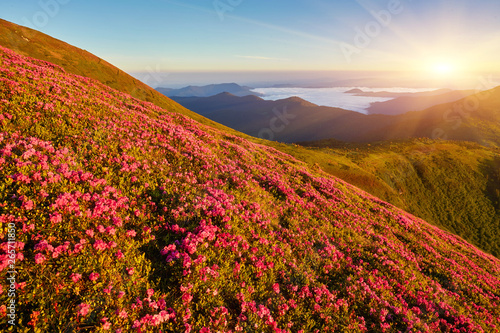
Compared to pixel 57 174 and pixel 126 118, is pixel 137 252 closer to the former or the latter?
pixel 57 174

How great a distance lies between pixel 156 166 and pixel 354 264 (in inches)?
478

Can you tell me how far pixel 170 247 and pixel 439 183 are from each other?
244 feet

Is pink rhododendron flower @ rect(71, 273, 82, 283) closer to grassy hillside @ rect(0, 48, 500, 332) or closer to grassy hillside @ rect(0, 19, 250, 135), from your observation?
grassy hillside @ rect(0, 48, 500, 332)

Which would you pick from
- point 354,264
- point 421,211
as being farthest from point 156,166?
point 421,211

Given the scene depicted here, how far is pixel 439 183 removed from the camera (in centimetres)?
5744

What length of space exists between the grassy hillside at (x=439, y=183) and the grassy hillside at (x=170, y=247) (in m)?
39.8

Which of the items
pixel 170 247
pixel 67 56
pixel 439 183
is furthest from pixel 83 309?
pixel 67 56

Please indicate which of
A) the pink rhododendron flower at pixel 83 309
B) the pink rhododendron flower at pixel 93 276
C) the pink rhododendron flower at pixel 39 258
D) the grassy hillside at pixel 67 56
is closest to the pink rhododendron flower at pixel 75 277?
the pink rhododendron flower at pixel 93 276

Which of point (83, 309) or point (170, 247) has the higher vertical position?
point (170, 247)

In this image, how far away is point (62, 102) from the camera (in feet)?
40.0

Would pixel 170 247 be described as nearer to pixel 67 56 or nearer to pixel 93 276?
pixel 93 276

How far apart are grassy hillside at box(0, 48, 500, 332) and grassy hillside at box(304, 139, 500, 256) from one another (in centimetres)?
3976

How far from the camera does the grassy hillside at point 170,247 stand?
17.9 ft

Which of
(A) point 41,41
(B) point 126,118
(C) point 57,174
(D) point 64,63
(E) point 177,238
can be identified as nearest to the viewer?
(C) point 57,174
